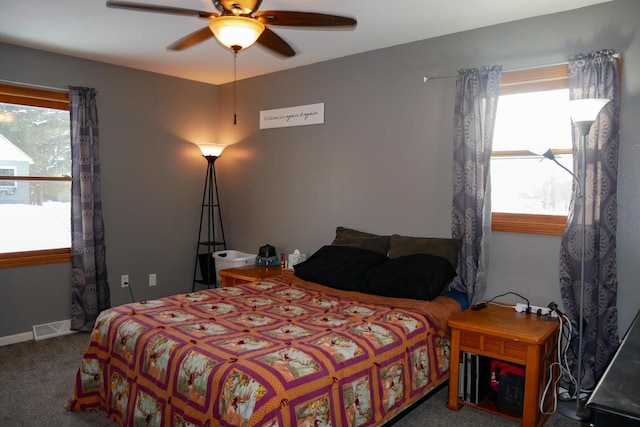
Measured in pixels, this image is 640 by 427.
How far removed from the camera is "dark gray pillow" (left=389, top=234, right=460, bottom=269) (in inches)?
131

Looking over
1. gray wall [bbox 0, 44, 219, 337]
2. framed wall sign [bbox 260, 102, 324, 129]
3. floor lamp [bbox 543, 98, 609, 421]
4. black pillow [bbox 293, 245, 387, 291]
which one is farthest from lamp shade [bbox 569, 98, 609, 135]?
gray wall [bbox 0, 44, 219, 337]

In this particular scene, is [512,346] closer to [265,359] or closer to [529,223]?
[529,223]

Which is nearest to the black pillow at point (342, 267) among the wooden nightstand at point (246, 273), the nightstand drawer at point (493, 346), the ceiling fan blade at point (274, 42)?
the wooden nightstand at point (246, 273)

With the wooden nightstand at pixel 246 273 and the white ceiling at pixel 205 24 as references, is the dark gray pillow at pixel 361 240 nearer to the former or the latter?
the wooden nightstand at pixel 246 273

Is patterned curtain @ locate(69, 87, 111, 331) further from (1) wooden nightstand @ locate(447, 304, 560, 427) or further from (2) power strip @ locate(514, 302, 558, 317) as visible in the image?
(2) power strip @ locate(514, 302, 558, 317)

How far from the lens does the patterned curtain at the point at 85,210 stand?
4.15 m

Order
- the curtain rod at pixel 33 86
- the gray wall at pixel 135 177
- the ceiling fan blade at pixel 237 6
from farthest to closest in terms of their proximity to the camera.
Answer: the gray wall at pixel 135 177, the curtain rod at pixel 33 86, the ceiling fan blade at pixel 237 6

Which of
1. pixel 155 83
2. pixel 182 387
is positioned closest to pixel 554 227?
pixel 182 387

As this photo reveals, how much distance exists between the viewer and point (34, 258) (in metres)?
4.06

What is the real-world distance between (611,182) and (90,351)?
323cm

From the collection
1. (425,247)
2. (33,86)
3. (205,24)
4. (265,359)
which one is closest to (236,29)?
(205,24)

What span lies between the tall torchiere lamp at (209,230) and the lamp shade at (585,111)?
11.4ft

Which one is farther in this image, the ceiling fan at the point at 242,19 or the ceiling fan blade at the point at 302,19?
the ceiling fan blade at the point at 302,19

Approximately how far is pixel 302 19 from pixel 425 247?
5.98 ft
